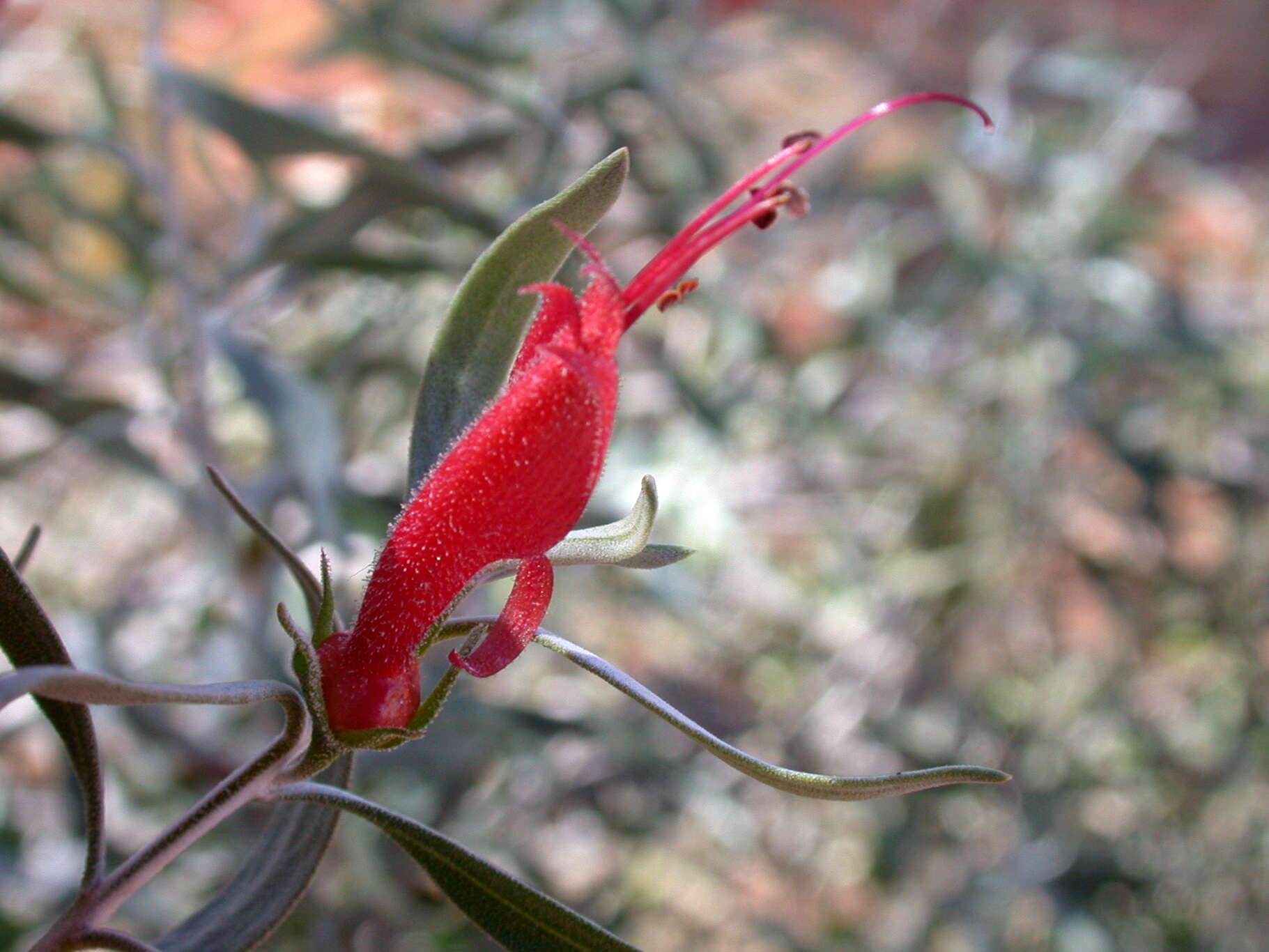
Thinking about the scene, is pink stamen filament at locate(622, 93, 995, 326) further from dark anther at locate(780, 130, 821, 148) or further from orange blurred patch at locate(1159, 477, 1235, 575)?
orange blurred patch at locate(1159, 477, 1235, 575)

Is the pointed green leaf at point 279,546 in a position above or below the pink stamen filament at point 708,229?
below

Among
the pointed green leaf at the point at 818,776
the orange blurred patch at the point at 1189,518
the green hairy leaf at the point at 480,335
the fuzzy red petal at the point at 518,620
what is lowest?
the orange blurred patch at the point at 1189,518

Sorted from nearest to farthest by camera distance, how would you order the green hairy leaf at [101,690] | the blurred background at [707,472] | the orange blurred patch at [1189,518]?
1. the green hairy leaf at [101,690]
2. the blurred background at [707,472]
3. the orange blurred patch at [1189,518]

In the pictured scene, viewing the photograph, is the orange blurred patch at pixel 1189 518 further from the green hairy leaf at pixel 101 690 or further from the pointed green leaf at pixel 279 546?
the green hairy leaf at pixel 101 690

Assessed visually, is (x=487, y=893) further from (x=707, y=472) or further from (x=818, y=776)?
(x=707, y=472)

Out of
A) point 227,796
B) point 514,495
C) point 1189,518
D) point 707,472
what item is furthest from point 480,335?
point 1189,518

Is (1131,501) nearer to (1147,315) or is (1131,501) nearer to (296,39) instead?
(1147,315)

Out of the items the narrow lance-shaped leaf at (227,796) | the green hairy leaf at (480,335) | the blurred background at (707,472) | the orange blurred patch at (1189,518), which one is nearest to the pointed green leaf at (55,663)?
the narrow lance-shaped leaf at (227,796)
